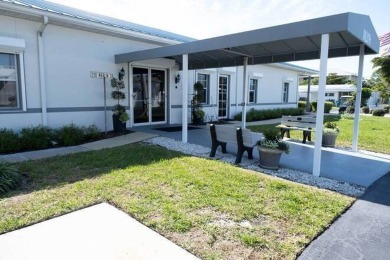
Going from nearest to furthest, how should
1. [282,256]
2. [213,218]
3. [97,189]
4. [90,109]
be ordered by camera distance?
[282,256] < [213,218] < [97,189] < [90,109]

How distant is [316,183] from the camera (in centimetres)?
487

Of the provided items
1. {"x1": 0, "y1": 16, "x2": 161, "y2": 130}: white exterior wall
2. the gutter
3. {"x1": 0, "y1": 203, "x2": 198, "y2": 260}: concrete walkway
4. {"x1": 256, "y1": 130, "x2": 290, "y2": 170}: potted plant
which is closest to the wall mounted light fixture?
{"x1": 0, "y1": 16, "x2": 161, "y2": 130}: white exterior wall

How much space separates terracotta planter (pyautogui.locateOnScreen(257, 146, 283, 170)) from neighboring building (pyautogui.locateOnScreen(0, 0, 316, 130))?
20.3ft

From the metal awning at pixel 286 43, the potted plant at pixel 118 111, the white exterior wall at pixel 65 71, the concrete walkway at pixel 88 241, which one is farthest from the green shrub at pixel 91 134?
the concrete walkway at pixel 88 241

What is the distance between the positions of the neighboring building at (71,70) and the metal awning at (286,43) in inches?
37.1

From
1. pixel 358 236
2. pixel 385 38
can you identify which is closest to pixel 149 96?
pixel 385 38

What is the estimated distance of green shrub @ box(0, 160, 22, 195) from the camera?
423 centimetres

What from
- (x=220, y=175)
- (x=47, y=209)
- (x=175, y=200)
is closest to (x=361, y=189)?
(x=220, y=175)

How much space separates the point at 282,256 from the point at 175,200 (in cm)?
174

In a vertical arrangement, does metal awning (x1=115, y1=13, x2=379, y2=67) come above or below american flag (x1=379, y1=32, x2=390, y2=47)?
below

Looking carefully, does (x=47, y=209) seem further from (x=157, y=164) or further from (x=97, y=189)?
(x=157, y=164)

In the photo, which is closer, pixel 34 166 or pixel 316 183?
pixel 316 183

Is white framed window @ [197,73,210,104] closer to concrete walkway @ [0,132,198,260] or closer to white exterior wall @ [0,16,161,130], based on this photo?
white exterior wall @ [0,16,161,130]

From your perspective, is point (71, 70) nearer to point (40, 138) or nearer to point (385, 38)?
point (40, 138)
